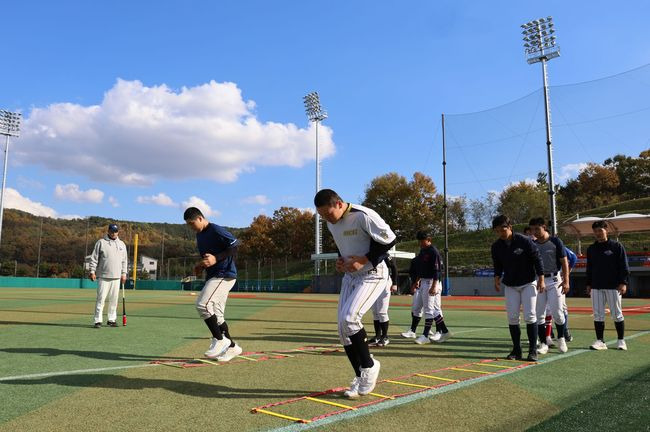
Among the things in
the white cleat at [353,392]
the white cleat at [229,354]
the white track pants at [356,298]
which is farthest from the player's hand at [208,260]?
the white cleat at [353,392]

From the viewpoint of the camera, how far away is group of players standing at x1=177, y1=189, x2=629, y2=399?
4.61 m

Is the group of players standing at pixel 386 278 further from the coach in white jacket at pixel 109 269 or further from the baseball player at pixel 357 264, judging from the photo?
the coach in white jacket at pixel 109 269

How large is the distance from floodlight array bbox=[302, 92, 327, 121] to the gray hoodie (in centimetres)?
5361

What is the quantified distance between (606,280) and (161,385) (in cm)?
702

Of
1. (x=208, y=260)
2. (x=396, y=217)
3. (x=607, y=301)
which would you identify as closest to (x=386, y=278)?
(x=208, y=260)

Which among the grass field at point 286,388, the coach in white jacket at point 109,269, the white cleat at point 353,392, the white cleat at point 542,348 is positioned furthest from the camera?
the coach in white jacket at point 109,269

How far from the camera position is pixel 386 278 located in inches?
206

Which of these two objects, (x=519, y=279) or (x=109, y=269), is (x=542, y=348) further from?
(x=109, y=269)

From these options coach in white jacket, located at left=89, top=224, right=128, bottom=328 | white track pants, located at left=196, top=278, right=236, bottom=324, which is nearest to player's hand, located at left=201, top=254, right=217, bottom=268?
white track pants, located at left=196, top=278, right=236, bottom=324

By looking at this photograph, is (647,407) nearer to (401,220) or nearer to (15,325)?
(15,325)

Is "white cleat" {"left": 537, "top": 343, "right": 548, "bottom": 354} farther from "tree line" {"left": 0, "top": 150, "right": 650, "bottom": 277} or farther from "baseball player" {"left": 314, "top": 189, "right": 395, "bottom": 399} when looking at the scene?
"tree line" {"left": 0, "top": 150, "right": 650, "bottom": 277}

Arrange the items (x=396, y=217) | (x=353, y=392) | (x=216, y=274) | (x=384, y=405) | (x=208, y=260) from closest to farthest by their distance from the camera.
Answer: (x=384, y=405) < (x=353, y=392) < (x=208, y=260) < (x=216, y=274) < (x=396, y=217)

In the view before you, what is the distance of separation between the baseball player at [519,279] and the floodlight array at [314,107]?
57.2 m

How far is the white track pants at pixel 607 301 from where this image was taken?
775 centimetres
